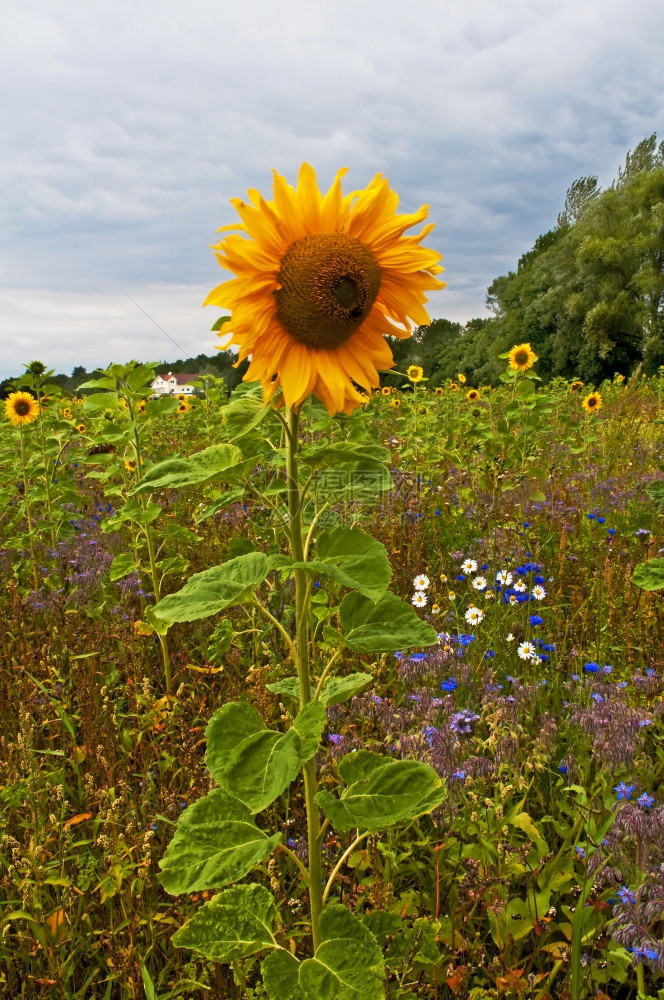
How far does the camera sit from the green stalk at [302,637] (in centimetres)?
126

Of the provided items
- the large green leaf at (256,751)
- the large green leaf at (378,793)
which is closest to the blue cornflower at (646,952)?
the large green leaf at (378,793)

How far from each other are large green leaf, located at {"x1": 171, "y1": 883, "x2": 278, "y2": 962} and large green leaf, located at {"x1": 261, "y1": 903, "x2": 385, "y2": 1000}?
0.06 m

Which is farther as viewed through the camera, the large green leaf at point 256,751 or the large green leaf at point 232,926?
the large green leaf at point 232,926

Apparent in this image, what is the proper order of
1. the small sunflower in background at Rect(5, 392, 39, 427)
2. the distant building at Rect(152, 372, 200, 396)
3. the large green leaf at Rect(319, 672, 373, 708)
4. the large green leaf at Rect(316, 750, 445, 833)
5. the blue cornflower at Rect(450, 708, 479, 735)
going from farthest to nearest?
1. the distant building at Rect(152, 372, 200, 396)
2. the small sunflower in background at Rect(5, 392, 39, 427)
3. the blue cornflower at Rect(450, 708, 479, 735)
4. the large green leaf at Rect(319, 672, 373, 708)
5. the large green leaf at Rect(316, 750, 445, 833)

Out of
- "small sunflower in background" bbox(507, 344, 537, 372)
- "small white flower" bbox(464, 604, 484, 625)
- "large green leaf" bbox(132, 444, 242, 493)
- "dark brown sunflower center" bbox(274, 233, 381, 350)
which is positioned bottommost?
"small white flower" bbox(464, 604, 484, 625)

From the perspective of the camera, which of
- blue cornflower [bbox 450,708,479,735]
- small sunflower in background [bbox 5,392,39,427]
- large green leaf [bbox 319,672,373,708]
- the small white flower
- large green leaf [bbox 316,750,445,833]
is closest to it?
large green leaf [bbox 316,750,445,833]

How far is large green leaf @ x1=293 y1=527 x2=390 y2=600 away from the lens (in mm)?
1091

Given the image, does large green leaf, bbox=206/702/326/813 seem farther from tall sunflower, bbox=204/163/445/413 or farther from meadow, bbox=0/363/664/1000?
tall sunflower, bbox=204/163/445/413

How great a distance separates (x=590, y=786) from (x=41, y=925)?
62.0 inches

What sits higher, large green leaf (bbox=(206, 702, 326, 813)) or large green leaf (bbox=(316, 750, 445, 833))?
large green leaf (bbox=(206, 702, 326, 813))

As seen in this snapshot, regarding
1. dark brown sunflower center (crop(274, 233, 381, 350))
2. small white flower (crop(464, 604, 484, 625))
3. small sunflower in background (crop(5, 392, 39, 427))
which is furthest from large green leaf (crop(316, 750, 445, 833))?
small sunflower in background (crop(5, 392, 39, 427))

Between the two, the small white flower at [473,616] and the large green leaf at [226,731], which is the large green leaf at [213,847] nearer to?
the large green leaf at [226,731]

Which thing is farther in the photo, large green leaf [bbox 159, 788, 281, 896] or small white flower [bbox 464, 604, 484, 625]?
small white flower [bbox 464, 604, 484, 625]

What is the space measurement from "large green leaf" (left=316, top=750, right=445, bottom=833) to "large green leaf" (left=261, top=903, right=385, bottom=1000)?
0.21m
